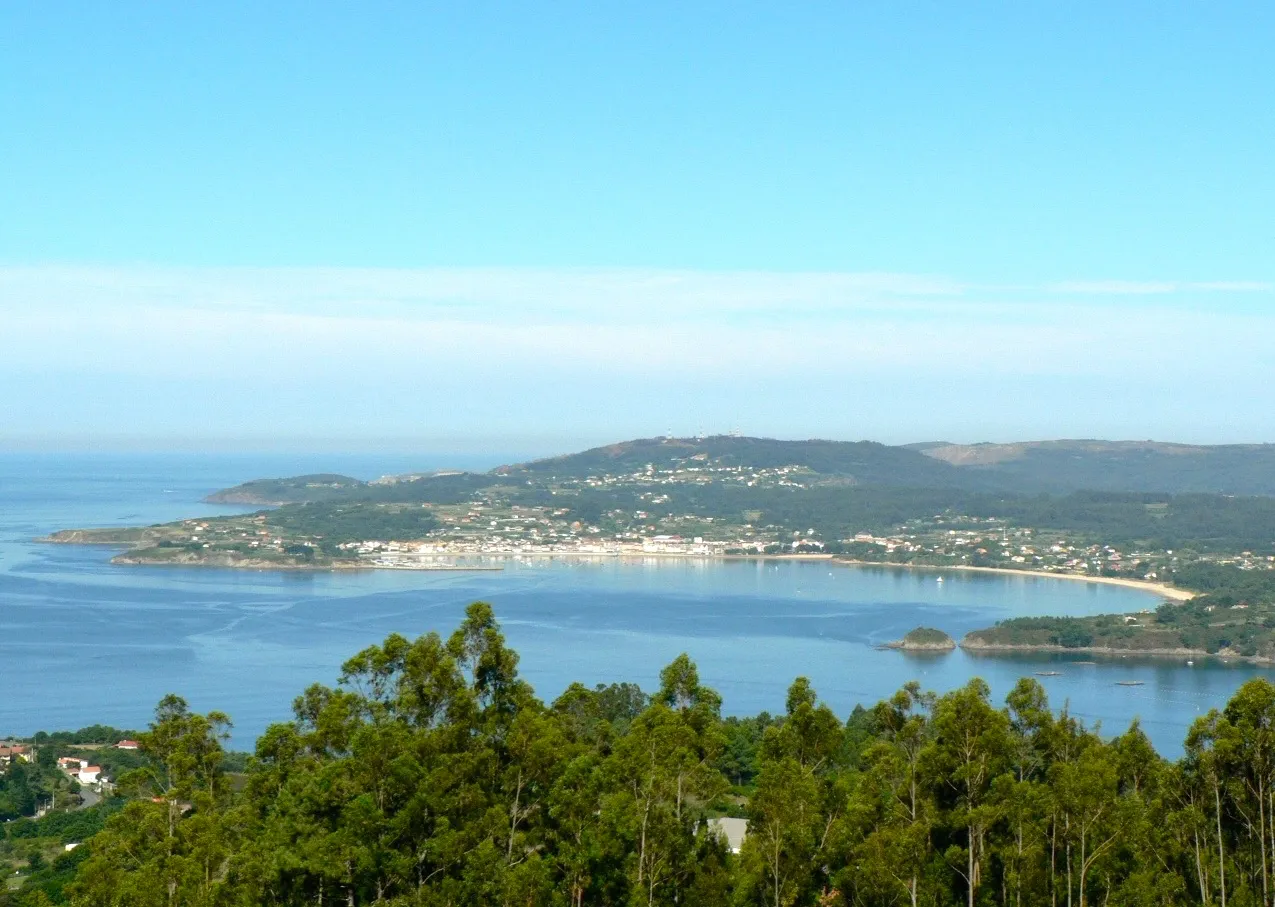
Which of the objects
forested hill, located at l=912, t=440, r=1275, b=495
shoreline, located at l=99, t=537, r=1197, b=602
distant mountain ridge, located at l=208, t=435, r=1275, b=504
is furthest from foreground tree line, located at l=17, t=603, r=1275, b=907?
forested hill, located at l=912, t=440, r=1275, b=495

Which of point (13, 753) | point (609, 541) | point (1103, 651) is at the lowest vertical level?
point (1103, 651)

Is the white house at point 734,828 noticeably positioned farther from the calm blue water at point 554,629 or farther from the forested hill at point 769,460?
the forested hill at point 769,460

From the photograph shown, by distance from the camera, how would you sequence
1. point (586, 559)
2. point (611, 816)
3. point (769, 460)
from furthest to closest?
1. point (769, 460)
2. point (586, 559)
3. point (611, 816)

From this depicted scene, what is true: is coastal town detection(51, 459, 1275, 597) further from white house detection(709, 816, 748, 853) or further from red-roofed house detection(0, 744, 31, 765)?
white house detection(709, 816, 748, 853)

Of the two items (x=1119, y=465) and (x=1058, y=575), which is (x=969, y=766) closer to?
(x=1058, y=575)

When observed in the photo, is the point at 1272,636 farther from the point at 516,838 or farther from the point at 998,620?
the point at 516,838

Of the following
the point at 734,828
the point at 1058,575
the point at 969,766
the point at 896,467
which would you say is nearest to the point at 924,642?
the point at 1058,575
